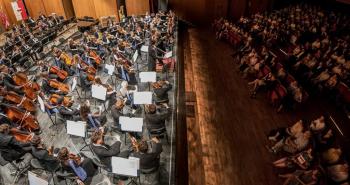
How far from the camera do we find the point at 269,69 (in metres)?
8.07

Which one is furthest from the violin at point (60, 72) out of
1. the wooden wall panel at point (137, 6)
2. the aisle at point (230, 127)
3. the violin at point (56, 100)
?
the wooden wall panel at point (137, 6)

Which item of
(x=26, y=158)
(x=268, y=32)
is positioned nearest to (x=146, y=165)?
(x=26, y=158)

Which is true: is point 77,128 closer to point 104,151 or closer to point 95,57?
point 104,151

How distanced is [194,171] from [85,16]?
1521cm

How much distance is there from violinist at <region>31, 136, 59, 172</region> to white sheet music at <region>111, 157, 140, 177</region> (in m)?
1.44

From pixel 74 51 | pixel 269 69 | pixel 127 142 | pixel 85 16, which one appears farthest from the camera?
pixel 85 16

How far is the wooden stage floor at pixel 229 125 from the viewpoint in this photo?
549cm

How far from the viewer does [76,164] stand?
14.5 ft

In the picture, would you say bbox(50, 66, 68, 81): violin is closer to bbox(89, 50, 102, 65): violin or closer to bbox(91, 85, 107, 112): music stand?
bbox(89, 50, 102, 65): violin

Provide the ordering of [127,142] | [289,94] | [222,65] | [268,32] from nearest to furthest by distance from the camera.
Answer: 1. [127,142]
2. [289,94]
3. [222,65]
4. [268,32]

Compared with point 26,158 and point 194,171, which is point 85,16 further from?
point 194,171

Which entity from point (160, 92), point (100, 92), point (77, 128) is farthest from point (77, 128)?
point (160, 92)

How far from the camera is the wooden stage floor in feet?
18.0

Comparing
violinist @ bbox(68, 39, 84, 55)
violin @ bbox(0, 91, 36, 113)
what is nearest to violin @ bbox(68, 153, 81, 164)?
violin @ bbox(0, 91, 36, 113)
